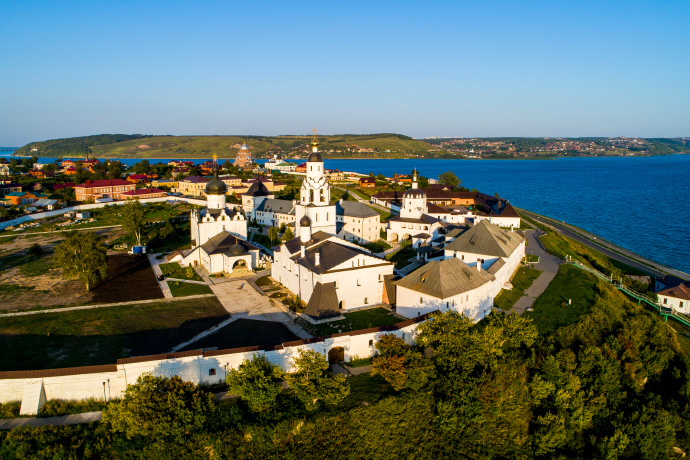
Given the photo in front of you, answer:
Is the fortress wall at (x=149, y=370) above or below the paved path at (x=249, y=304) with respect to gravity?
above

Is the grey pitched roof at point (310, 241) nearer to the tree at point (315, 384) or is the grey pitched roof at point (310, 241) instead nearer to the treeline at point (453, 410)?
the treeline at point (453, 410)

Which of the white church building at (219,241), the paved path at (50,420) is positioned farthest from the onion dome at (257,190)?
the paved path at (50,420)

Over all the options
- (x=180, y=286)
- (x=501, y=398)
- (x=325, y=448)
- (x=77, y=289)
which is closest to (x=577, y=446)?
(x=501, y=398)

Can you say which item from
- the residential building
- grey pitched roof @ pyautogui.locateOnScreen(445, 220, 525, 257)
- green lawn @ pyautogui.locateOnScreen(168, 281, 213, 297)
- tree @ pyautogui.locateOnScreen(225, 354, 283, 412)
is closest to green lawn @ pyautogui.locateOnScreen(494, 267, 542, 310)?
grey pitched roof @ pyautogui.locateOnScreen(445, 220, 525, 257)

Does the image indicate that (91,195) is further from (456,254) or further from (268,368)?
(268,368)

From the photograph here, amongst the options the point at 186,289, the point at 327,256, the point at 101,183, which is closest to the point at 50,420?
the point at 186,289

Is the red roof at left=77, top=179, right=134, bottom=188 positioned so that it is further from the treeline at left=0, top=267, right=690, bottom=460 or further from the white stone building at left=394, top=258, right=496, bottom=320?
the treeline at left=0, top=267, right=690, bottom=460
